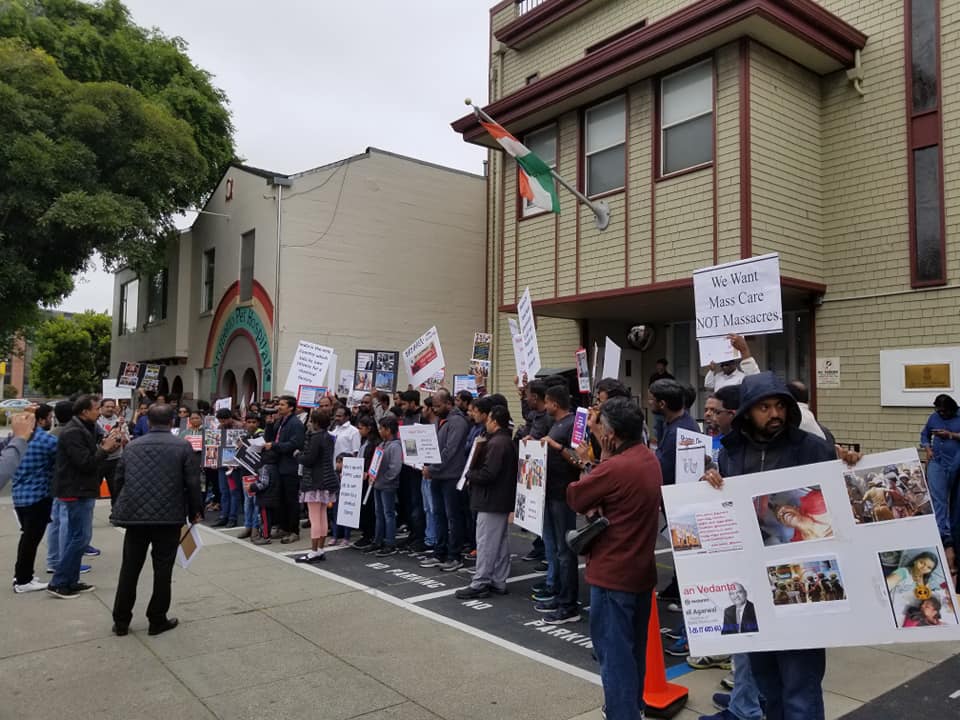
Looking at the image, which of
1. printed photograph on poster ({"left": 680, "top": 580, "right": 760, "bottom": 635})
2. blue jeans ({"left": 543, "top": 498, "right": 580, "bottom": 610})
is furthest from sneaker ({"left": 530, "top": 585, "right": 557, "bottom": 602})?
printed photograph on poster ({"left": 680, "top": 580, "right": 760, "bottom": 635})

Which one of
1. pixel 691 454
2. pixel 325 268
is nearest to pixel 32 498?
pixel 691 454

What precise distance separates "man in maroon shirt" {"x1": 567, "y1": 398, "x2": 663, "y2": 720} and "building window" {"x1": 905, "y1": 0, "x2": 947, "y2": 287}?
8143mm

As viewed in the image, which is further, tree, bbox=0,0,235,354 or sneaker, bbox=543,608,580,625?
tree, bbox=0,0,235,354

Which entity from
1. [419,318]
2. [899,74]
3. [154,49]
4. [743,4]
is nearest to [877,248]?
[899,74]

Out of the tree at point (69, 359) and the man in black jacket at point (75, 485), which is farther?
the tree at point (69, 359)

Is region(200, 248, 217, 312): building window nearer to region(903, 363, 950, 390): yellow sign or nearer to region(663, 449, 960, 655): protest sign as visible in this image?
region(903, 363, 950, 390): yellow sign

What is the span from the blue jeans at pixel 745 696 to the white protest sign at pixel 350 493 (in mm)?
5501

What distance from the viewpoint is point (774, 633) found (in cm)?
311

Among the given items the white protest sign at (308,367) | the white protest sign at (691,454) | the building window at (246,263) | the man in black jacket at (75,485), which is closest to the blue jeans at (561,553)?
the white protest sign at (691,454)

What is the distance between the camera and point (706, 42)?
417 inches

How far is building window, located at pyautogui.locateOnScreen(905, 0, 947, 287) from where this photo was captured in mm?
9938

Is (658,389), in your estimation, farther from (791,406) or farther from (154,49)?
(154,49)

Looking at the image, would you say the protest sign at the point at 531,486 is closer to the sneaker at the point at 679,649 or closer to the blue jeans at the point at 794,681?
the sneaker at the point at 679,649

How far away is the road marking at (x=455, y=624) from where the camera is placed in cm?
500
